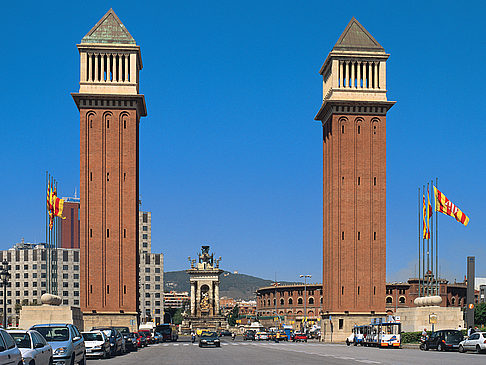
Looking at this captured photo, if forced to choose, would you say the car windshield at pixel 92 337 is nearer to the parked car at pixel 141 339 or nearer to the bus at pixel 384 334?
the parked car at pixel 141 339

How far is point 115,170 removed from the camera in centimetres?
8025

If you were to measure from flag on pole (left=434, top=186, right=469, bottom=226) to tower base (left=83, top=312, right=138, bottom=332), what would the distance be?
3223cm

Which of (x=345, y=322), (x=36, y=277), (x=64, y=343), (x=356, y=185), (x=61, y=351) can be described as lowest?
(x=345, y=322)

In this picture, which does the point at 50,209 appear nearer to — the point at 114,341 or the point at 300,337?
the point at 114,341

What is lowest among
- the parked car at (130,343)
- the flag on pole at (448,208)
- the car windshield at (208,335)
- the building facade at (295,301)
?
the building facade at (295,301)

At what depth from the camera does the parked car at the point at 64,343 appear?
89.7ft

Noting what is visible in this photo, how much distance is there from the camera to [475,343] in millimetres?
46125

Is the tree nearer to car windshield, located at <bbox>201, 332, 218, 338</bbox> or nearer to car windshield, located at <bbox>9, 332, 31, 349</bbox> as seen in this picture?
car windshield, located at <bbox>201, 332, 218, 338</bbox>

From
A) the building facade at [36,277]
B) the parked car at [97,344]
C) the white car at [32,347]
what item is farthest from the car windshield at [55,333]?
the building facade at [36,277]

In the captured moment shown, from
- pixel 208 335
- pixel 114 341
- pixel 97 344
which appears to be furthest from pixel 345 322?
pixel 97 344

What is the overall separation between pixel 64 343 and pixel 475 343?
27252 mm

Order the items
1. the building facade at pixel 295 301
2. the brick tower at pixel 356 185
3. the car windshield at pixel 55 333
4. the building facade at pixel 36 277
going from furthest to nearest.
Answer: the building facade at pixel 295 301 → the building facade at pixel 36 277 → the brick tower at pixel 356 185 → the car windshield at pixel 55 333

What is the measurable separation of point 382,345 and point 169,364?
3001 centimetres

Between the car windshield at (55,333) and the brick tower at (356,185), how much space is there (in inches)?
2105
